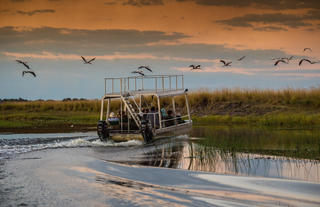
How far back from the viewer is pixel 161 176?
550 inches

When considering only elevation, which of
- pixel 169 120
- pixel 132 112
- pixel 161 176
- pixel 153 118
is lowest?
pixel 161 176

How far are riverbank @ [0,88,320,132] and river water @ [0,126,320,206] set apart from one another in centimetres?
1265

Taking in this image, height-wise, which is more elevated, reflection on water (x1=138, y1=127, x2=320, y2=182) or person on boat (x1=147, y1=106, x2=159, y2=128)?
person on boat (x1=147, y1=106, x2=159, y2=128)

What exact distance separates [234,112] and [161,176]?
89.0 feet

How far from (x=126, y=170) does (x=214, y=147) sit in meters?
4.15

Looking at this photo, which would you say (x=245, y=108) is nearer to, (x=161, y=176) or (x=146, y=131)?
(x=146, y=131)

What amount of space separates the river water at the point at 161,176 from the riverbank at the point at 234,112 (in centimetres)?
1265

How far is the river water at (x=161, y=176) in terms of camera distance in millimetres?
11211

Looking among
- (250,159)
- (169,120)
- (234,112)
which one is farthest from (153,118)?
(234,112)

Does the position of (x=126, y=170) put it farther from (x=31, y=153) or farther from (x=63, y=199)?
(x=31, y=153)

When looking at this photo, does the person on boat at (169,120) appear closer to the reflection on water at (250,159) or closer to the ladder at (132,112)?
the ladder at (132,112)

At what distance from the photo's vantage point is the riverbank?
33.6 meters

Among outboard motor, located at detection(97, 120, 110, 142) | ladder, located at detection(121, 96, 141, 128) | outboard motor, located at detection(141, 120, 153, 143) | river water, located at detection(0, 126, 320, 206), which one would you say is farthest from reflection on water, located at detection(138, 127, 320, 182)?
outboard motor, located at detection(97, 120, 110, 142)

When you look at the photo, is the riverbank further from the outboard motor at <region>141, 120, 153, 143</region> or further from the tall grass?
the outboard motor at <region>141, 120, 153, 143</region>
